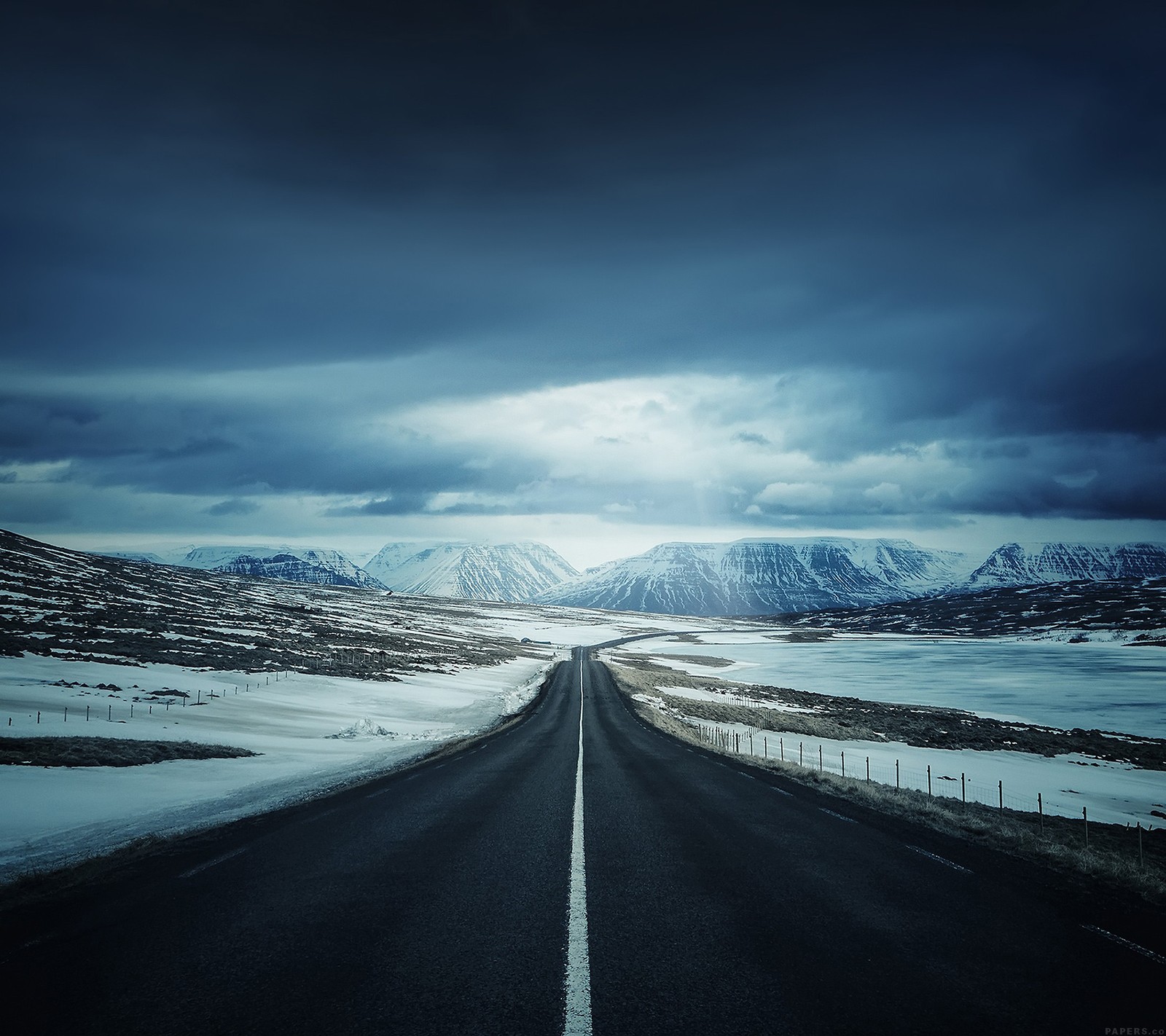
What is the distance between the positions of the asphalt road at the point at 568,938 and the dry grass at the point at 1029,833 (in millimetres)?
1069

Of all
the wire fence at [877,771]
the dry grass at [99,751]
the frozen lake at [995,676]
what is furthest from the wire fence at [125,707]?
the frozen lake at [995,676]

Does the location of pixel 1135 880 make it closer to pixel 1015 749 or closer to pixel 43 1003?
pixel 43 1003

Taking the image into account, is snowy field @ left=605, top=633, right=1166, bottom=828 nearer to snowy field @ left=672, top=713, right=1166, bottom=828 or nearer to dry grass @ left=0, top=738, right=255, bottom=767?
snowy field @ left=672, top=713, right=1166, bottom=828

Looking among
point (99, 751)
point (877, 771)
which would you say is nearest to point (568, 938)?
point (99, 751)

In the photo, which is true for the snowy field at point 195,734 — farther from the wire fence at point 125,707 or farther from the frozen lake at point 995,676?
the frozen lake at point 995,676

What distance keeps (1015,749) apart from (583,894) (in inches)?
1613

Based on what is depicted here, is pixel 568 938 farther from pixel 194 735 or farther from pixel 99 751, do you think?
pixel 194 735

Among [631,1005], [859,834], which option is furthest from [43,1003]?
[859,834]

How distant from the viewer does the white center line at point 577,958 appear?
4.86 meters

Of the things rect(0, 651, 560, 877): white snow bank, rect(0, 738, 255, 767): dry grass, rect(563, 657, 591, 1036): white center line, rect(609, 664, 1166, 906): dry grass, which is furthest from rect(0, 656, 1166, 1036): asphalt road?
rect(0, 738, 255, 767): dry grass

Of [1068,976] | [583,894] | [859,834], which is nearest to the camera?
[1068,976]

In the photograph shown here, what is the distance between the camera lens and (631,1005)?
516cm

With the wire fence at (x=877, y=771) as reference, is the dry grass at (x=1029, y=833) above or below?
above

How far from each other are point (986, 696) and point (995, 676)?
1777cm
